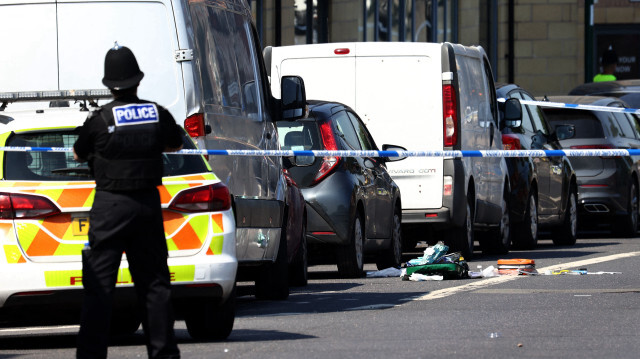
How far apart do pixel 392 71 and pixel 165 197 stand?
732 centimetres

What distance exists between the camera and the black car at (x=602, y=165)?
816 inches

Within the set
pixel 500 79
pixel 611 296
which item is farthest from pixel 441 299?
pixel 500 79

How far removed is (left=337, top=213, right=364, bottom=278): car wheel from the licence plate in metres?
5.34

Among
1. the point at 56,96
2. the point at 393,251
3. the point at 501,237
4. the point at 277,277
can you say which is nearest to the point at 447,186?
the point at 393,251

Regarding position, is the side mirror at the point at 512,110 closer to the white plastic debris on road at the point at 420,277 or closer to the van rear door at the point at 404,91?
the van rear door at the point at 404,91

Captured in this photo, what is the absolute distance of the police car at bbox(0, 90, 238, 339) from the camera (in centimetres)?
874

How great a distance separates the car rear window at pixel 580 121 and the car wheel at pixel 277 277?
9.42 m

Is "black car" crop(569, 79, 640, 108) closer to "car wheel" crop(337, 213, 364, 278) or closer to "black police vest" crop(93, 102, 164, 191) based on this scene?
"car wheel" crop(337, 213, 364, 278)

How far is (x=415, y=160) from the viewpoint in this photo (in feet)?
53.1

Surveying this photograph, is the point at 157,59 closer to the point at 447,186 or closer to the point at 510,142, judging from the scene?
the point at 447,186

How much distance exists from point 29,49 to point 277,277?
103 inches

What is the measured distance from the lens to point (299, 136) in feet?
46.4

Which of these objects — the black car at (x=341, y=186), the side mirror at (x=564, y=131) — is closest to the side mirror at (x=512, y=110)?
the side mirror at (x=564, y=131)

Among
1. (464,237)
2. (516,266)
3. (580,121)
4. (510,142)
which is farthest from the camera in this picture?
(580,121)
